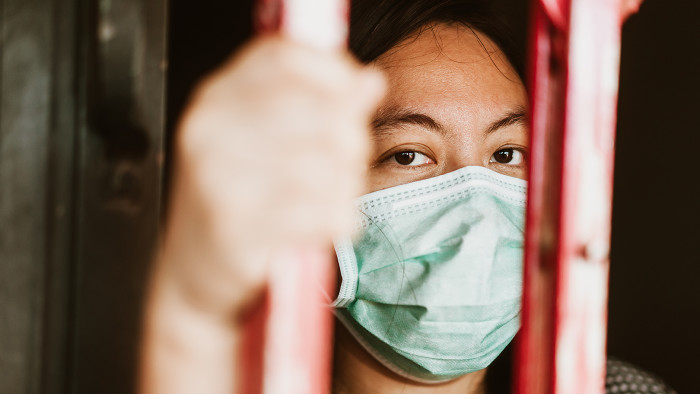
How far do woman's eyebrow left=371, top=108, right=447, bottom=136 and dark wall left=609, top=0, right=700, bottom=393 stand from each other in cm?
131

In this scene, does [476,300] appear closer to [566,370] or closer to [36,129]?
[566,370]

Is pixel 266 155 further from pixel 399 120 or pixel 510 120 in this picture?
pixel 510 120

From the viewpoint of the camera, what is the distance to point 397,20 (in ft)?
4.44

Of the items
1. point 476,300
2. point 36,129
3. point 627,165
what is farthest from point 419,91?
point 627,165

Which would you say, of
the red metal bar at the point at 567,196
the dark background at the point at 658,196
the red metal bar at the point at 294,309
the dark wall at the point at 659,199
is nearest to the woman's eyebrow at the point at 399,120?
the red metal bar at the point at 567,196

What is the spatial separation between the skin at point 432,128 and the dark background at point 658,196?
809mm

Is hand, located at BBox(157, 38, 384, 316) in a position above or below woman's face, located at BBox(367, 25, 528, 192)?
below

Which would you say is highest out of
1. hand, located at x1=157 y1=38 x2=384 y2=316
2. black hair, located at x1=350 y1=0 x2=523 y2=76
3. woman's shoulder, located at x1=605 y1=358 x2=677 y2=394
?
black hair, located at x1=350 y1=0 x2=523 y2=76

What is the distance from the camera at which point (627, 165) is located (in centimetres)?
219

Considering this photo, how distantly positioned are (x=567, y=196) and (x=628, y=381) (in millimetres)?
1129

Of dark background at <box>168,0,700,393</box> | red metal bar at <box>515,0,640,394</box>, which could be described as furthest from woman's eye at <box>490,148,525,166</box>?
dark background at <box>168,0,700,393</box>

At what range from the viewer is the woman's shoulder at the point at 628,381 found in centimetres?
149

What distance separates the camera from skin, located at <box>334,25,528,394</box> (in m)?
1.24

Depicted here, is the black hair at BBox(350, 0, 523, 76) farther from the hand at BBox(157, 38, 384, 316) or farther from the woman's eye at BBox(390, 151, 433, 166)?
the hand at BBox(157, 38, 384, 316)
